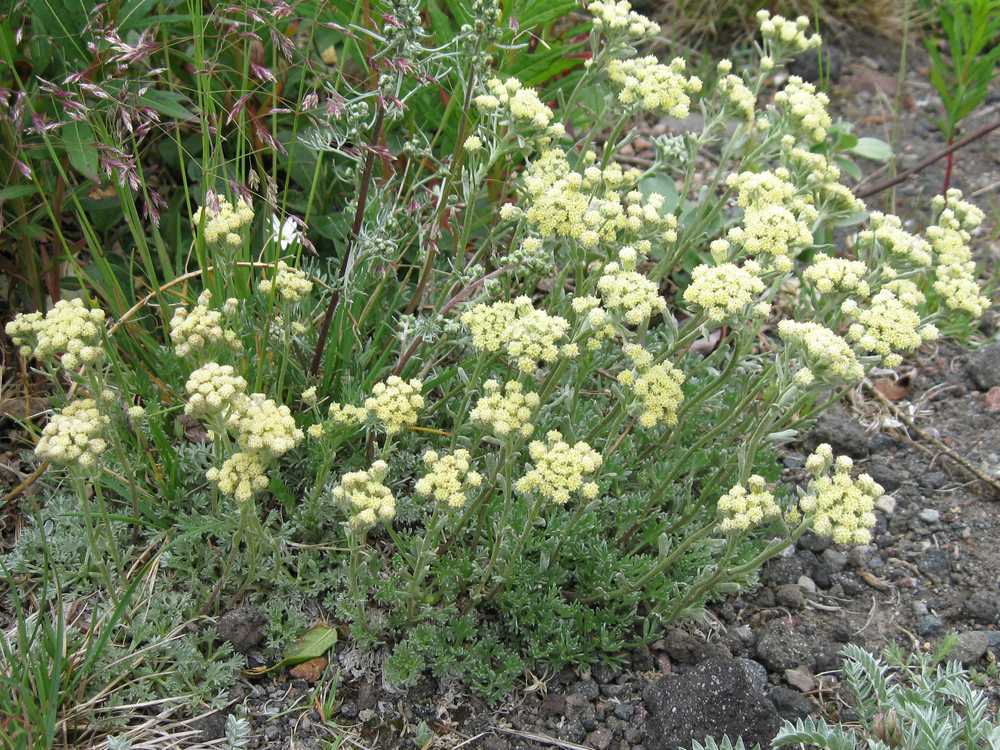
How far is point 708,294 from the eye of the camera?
250cm

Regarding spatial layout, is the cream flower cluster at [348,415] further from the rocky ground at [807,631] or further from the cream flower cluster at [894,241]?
the cream flower cluster at [894,241]

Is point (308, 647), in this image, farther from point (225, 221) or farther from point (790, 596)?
point (790, 596)

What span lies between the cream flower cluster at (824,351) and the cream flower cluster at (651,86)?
0.86m

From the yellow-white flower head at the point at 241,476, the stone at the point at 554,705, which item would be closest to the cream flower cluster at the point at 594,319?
the yellow-white flower head at the point at 241,476

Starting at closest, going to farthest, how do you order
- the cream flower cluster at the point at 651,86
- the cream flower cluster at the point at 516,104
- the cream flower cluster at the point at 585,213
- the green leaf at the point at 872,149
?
the cream flower cluster at the point at 585,213 → the cream flower cluster at the point at 516,104 → the cream flower cluster at the point at 651,86 → the green leaf at the point at 872,149

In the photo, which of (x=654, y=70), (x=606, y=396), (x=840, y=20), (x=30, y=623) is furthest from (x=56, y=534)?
(x=840, y=20)

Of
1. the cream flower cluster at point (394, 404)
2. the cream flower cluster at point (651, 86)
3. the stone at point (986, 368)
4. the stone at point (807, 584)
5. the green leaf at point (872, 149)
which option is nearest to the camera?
the cream flower cluster at point (394, 404)

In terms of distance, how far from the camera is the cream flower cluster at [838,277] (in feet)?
8.68

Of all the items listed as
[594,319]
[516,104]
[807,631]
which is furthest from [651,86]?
[807,631]

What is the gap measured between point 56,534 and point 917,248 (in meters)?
2.87

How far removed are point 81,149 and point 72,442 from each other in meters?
1.13

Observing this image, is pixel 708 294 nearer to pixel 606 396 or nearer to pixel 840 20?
pixel 606 396

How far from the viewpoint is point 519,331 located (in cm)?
253

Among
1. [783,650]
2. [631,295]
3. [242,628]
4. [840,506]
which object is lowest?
[783,650]
